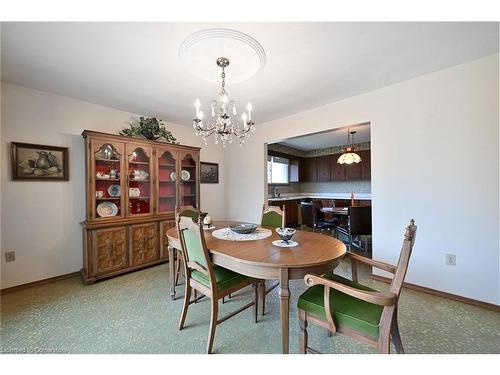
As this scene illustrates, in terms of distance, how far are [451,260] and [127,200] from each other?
3.90 m

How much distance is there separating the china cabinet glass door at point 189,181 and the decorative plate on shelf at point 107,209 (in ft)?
3.30

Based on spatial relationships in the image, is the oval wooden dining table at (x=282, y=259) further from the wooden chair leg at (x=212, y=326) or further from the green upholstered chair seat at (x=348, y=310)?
the wooden chair leg at (x=212, y=326)

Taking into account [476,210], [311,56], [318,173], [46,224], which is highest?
[311,56]

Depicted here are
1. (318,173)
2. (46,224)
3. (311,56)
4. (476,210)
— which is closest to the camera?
(311,56)

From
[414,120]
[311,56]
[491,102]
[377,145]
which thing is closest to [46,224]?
[311,56]

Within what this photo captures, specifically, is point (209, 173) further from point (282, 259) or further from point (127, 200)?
point (282, 259)

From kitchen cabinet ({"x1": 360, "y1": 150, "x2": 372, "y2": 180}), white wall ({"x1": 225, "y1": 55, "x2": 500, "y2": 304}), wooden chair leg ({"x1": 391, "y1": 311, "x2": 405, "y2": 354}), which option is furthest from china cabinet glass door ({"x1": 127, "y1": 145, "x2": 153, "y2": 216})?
kitchen cabinet ({"x1": 360, "y1": 150, "x2": 372, "y2": 180})

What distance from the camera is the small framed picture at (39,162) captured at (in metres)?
2.39

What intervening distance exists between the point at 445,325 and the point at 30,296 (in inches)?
159

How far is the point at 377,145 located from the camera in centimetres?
263

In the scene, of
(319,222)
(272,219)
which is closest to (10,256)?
(272,219)

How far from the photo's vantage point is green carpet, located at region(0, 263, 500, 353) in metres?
1.52

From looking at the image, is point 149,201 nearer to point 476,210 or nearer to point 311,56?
point 311,56

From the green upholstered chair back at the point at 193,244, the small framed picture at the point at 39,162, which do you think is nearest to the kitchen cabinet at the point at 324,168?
the green upholstered chair back at the point at 193,244
